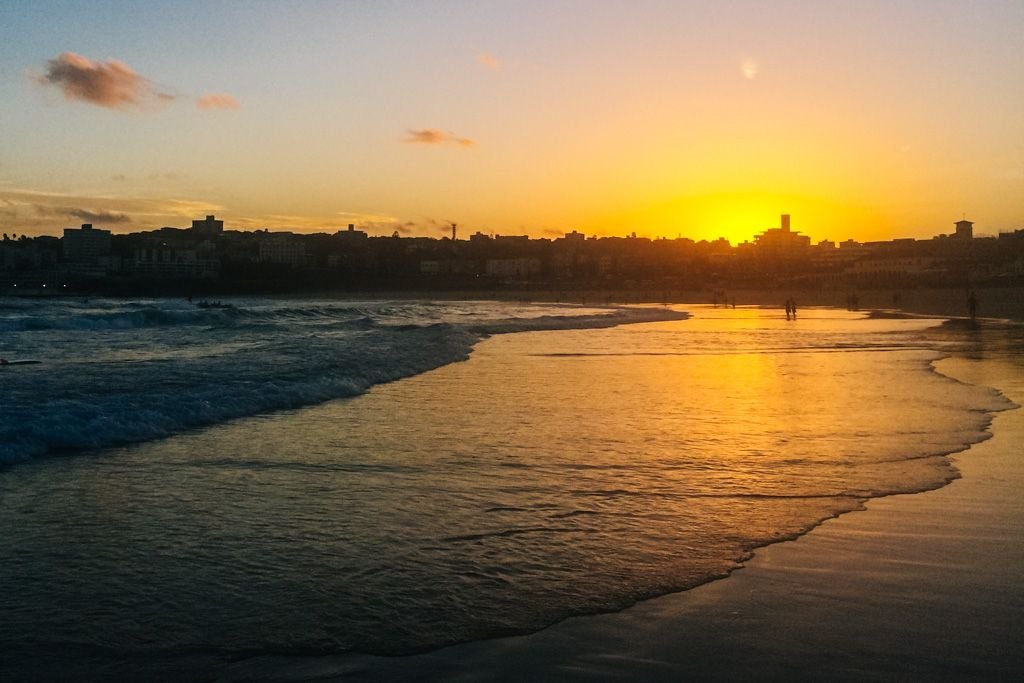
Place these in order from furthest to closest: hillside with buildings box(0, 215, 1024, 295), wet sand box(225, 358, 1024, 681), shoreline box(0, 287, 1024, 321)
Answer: hillside with buildings box(0, 215, 1024, 295) → shoreline box(0, 287, 1024, 321) → wet sand box(225, 358, 1024, 681)

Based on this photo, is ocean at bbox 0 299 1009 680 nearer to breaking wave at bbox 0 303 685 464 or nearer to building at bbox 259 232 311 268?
breaking wave at bbox 0 303 685 464

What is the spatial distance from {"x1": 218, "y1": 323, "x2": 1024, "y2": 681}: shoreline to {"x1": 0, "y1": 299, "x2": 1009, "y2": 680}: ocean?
174 millimetres

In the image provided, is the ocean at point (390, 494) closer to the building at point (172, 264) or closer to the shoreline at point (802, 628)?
the shoreline at point (802, 628)

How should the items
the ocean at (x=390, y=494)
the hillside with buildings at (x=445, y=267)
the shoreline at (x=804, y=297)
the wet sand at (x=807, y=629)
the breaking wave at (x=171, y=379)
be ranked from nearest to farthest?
the wet sand at (x=807, y=629) → the ocean at (x=390, y=494) → the breaking wave at (x=171, y=379) → the shoreline at (x=804, y=297) → the hillside with buildings at (x=445, y=267)

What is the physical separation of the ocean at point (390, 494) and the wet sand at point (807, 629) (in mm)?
181

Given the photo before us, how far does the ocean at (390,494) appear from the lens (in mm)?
4184

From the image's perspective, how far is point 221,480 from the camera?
7.28 m

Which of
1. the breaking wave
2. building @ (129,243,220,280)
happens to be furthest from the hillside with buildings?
the breaking wave

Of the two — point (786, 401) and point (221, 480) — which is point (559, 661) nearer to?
point (221, 480)

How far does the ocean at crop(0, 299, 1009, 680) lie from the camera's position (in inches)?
165

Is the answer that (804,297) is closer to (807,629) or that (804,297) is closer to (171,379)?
(171,379)

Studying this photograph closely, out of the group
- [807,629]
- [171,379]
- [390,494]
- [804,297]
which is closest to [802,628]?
[807,629]

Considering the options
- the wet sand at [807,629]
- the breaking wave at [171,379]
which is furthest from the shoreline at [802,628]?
the breaking wave at [171,379]

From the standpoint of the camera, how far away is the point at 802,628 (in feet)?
13.2
